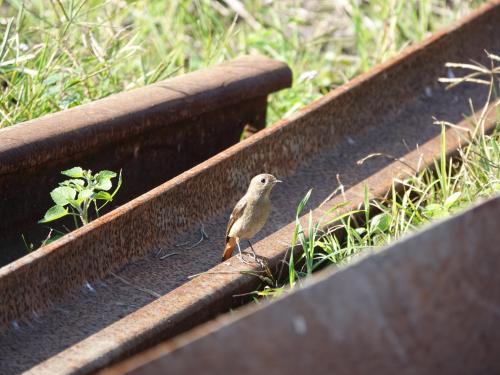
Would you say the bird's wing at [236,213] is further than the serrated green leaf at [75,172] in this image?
Yes

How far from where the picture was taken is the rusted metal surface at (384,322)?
6.33 feet

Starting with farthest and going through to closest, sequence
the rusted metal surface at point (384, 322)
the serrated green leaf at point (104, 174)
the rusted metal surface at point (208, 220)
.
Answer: the serrated green leaf at point (104, 174), the rusted metal surface at point (208, 220), the rusted metal surface at point (384, 322)

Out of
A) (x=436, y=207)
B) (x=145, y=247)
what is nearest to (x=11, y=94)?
(x=145, y=247)

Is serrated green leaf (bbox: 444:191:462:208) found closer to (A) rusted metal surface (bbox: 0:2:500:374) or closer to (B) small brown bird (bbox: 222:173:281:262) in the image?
(A) rusted metal surface (bbox: 0:2:500:374)

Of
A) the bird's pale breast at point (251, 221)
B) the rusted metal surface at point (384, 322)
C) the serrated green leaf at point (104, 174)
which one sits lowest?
the bird's pale breast at point (251, 221)

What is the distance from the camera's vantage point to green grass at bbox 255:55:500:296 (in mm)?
3531

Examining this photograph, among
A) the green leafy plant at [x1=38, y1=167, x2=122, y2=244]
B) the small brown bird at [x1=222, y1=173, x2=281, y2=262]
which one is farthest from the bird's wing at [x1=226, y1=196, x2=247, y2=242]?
the green leafy plant at [x1=38, y1=167, x2=122, y2=244]

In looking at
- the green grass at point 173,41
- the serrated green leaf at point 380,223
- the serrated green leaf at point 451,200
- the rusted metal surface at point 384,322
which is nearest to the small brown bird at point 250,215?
the serrated green leaf at point 380,223

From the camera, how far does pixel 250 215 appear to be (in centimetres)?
360

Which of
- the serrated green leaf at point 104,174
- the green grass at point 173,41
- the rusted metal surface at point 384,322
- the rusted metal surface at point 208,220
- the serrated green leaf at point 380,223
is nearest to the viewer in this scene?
the rusted metal surface at point 384,322

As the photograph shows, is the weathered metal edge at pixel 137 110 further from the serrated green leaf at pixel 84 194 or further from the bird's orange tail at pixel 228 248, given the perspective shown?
the bird's orange tail at pixel 228 248

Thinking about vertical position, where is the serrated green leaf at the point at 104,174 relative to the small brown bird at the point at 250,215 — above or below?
above

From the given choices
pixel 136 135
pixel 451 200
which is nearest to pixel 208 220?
pixel 136 135

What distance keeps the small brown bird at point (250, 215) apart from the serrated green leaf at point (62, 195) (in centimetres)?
62
